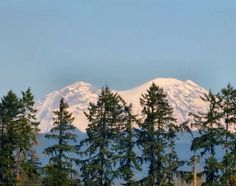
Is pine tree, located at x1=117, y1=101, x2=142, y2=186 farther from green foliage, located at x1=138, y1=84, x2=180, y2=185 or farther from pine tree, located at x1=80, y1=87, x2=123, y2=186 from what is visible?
green foliage, located at x1=138, y1=84, x2=180, y2=185

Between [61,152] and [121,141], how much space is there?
7.51m

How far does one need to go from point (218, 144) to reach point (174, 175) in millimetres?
6455

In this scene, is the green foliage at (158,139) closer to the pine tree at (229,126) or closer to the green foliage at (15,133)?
the pine tree at (229,126)

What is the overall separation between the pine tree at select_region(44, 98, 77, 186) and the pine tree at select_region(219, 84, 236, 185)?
17.4m

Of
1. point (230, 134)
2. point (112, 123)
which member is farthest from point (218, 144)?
point (112, 123)

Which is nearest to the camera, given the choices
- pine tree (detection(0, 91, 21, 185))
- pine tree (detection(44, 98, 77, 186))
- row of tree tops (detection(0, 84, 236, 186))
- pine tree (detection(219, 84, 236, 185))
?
pine tree (detection(219, 84, 236, 185))

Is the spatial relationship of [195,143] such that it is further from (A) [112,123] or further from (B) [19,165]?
(B) [19,165]

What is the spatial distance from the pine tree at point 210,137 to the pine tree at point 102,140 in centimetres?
927

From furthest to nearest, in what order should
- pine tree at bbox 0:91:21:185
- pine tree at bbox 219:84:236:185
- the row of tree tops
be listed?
pine tree at bbox 0:91:21:185, the row of tree tops, pine tree at bbox 219:84:236:185

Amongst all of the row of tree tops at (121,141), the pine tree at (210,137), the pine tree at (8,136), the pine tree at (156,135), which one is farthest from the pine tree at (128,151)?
the pine tree at (8,136)

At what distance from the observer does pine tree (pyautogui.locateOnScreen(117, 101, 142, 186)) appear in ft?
254

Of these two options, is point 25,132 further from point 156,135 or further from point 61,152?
point 156,135

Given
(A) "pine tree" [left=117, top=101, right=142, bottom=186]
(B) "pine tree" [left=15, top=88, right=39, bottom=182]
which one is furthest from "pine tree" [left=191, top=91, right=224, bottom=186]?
(B) "pine tree" [left=15, top=88, right=39, bottom=182]

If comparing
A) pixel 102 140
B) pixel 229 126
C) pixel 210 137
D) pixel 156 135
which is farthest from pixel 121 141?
pixel 229 126
